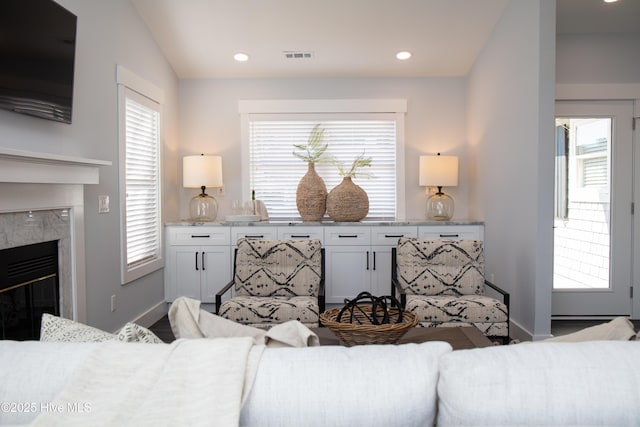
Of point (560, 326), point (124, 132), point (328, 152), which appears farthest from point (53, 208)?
point (560, 326)

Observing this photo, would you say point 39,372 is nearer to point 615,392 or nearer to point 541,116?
point 615,392

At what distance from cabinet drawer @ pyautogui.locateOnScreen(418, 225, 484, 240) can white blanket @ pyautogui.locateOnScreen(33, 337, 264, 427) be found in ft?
12.3

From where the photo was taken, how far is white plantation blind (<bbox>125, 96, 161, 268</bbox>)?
148 inches

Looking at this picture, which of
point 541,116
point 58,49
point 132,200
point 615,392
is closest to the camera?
point 615,392

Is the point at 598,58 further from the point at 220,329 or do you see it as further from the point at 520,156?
the point at 220,329

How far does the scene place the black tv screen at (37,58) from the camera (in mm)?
2162

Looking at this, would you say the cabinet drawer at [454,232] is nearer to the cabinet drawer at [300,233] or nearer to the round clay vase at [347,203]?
the round clay vase at [347,203]

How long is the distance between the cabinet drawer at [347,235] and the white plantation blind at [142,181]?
5.39 feet

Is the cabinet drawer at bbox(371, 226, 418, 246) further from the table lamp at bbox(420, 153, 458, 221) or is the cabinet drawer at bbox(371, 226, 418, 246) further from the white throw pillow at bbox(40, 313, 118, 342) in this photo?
the white throw pillow at bbox(40, 313, 118, 342)

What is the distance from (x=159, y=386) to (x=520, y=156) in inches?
134

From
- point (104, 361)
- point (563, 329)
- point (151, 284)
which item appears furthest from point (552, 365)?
point (151, 284)

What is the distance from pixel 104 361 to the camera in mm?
917

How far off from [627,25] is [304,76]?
3.05m

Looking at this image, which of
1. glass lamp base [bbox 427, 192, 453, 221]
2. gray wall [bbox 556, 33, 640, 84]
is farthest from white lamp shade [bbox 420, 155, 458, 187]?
gray wall [bbox 556, 33, 640, 84]
